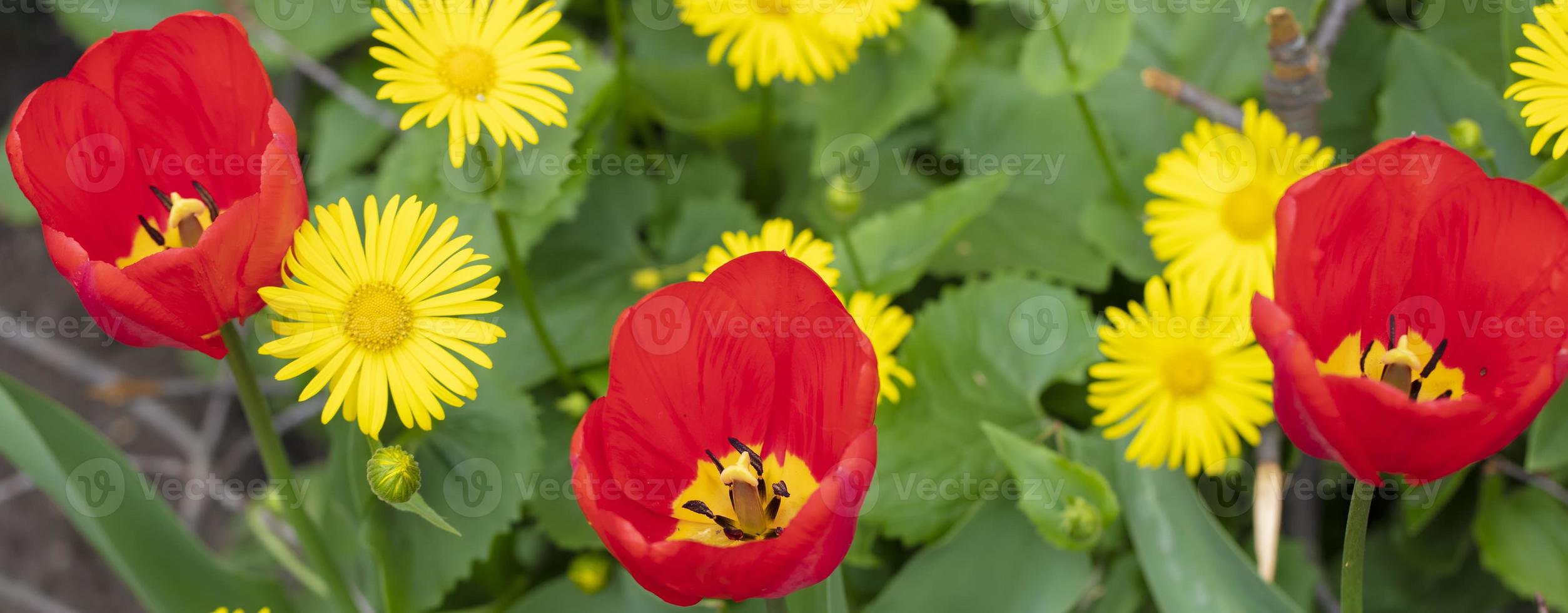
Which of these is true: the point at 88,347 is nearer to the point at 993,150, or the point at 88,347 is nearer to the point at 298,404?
the point at 298,404

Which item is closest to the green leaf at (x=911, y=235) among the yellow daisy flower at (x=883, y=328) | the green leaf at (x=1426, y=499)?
the yellow daisy flower at (x=883, y=328)

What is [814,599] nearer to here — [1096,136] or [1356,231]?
[1356,231]

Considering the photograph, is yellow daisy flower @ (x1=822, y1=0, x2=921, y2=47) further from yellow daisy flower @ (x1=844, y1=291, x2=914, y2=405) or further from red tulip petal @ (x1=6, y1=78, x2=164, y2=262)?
red tulip petal @ (x1=6, y1=78, x2=164, y2=262)

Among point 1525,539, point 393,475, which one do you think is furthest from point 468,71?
point 1525,539

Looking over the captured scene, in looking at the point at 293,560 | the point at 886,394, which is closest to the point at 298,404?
the point at 293,560

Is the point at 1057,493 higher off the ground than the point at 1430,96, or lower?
lower

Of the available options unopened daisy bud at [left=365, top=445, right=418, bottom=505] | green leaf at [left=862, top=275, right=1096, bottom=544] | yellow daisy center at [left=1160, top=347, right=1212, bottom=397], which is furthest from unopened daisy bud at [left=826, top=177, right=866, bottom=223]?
unopened daisy bud at [left=365, top=445, right=418, bottom=505]
